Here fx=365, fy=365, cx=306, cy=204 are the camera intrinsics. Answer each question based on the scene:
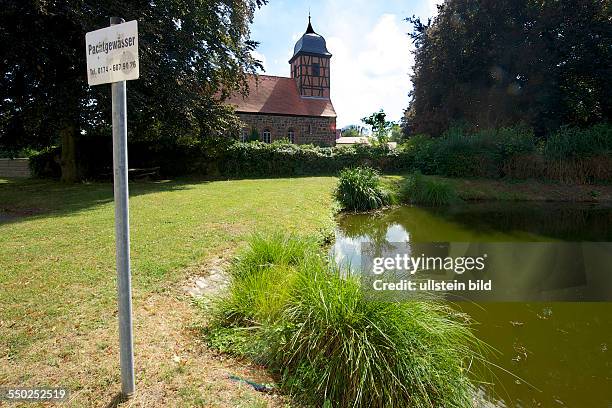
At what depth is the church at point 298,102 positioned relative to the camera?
29797 mm

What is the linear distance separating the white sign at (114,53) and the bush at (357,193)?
9224mm

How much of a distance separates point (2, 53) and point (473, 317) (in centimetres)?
1342

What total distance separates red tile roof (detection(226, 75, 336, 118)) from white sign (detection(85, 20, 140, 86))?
27719 millimetres

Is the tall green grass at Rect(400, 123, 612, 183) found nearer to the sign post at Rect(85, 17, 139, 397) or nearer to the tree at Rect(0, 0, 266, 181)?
the tree at Rect(0, 0, 266, 181)

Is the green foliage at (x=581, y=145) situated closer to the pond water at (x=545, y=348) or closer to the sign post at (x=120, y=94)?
the pond water at (x=545, y=348)

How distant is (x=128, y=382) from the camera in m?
2.17

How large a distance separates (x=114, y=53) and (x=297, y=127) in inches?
1194

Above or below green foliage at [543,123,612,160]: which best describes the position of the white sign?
below

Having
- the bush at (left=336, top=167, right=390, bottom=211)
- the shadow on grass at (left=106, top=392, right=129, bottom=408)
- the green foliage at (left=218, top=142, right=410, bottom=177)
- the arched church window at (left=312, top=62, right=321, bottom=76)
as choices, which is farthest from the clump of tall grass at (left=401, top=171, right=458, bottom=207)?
the arched church window at (left=312, top=62, right=321, bottom=76)

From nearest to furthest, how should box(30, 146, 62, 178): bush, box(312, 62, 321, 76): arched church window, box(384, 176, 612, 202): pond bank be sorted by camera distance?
box(384, 176, 612, 202): pond bank, box(30, 146, 62, 178): bush, box(312, 62, 321, 76): arched church window

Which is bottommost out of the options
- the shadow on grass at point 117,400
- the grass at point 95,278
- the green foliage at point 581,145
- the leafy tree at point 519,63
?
the shadow on grass at point 117,400

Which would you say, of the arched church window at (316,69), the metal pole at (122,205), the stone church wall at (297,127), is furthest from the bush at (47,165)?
the arched church window at (316,69)

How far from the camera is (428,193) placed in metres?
12.7

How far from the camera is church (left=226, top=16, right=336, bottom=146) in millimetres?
29797
